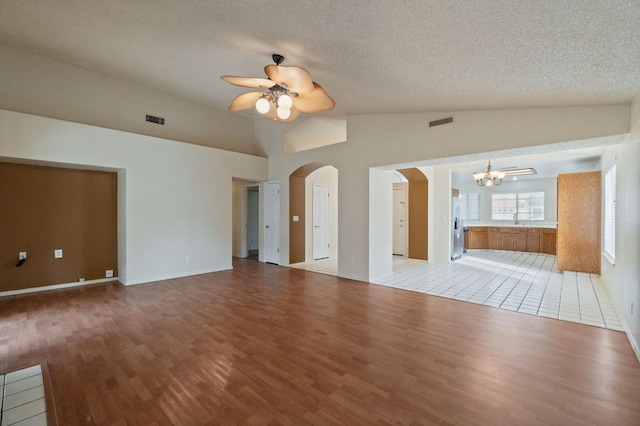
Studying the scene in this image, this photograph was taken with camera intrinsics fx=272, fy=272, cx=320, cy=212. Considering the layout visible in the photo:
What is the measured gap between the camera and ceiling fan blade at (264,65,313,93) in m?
2.65

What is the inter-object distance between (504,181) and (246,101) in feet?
33.0

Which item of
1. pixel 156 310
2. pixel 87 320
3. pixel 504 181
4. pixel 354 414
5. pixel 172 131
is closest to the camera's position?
pixel 354 414

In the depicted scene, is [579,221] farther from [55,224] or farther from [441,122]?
[55,224]

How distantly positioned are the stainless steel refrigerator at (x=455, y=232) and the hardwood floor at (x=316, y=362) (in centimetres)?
389

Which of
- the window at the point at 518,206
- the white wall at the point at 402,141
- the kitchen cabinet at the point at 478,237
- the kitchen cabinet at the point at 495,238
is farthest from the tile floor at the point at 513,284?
the window at the point at 518,206

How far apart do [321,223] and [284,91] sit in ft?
16.0

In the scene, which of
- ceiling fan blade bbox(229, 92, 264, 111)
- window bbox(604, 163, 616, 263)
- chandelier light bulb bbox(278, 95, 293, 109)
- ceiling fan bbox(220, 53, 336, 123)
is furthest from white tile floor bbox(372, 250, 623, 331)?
ceiling fan blade bbox(229, 92, 264, 111)

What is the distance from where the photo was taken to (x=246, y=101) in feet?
11.5

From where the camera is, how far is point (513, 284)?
4973mm

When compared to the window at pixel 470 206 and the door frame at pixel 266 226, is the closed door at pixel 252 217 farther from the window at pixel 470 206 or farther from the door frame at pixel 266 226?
the window at pixel 470 206

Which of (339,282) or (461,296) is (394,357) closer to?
(461,296)

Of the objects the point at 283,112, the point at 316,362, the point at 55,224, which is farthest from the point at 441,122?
the point at 55,224

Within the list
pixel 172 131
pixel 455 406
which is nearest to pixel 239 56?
pixel 172 131

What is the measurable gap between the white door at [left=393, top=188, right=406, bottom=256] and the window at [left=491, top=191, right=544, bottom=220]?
468 cm
